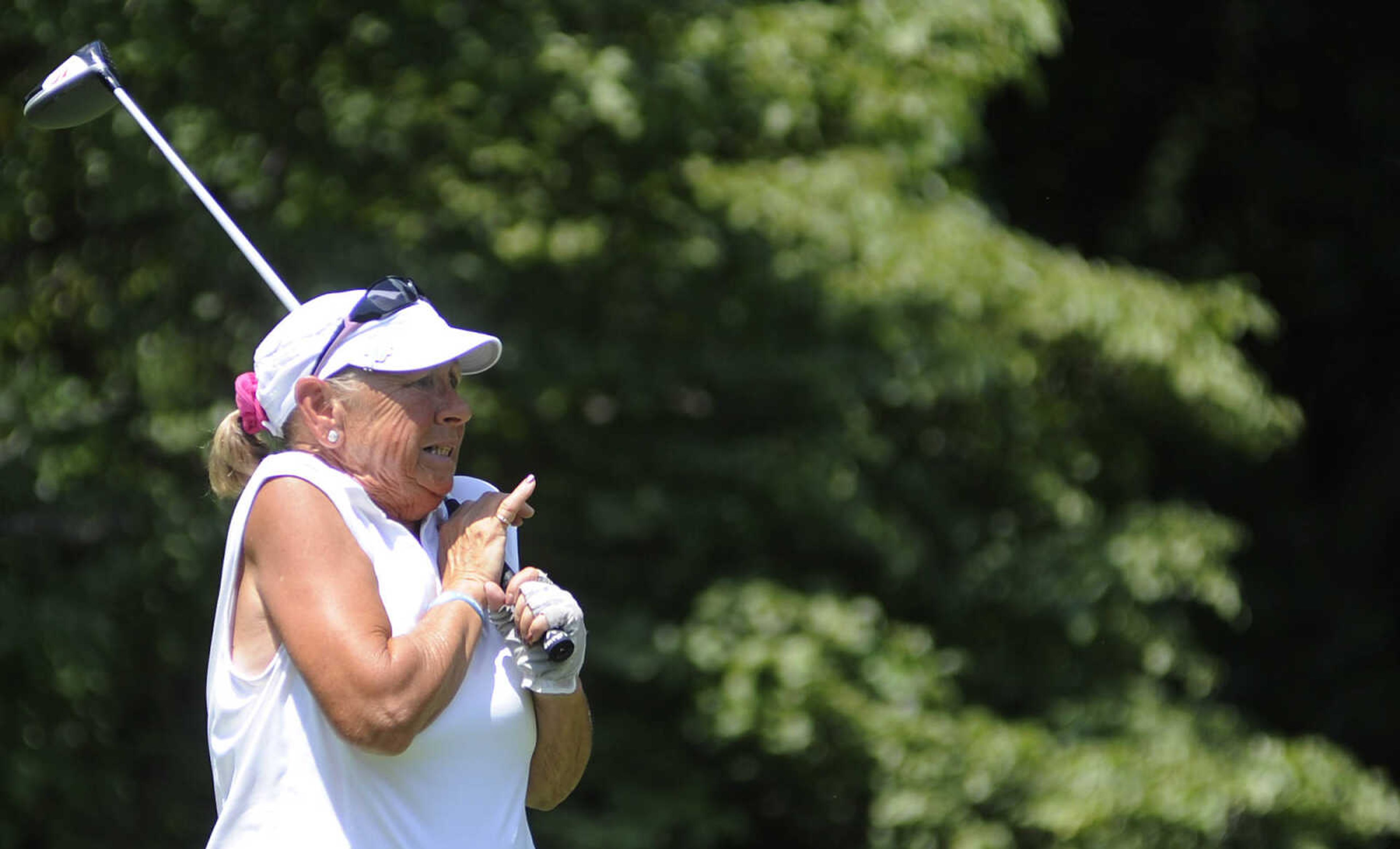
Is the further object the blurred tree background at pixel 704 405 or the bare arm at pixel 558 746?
the blurred tree background at pixel 704 405

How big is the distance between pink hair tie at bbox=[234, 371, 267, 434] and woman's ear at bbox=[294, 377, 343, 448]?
0.07 m

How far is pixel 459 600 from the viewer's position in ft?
6.96

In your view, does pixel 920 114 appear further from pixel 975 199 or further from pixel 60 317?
pixel 60 317

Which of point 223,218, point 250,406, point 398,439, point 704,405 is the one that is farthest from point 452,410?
point 704,405

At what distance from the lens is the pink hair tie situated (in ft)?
7.53

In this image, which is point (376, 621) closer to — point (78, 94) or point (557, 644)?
point (557, 644)

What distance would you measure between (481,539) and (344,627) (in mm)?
265

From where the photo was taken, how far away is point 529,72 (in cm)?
540

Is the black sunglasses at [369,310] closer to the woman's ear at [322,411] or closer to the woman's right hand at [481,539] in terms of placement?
the woman's ear at [322,411]

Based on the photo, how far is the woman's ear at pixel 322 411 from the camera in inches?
87.8

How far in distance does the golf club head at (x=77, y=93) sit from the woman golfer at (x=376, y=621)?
75 cm

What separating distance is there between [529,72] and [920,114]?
47.1 inches

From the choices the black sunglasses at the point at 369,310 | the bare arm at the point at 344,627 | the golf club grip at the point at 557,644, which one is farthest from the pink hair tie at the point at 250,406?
the golf club grip at the point at 557,644

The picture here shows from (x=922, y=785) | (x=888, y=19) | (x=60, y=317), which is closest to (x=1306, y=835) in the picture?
(x=922, y=785)
